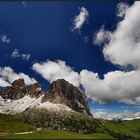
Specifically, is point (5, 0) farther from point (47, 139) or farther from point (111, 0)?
point (47, 139)

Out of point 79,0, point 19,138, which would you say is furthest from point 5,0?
point 19,138

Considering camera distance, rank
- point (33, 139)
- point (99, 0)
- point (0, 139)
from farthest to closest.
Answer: point (33, 139) → point (0, 139) → point (99, 0)

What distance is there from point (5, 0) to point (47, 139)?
18431 cm

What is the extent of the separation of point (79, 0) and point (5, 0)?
429 cm

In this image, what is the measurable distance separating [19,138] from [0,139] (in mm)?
16546

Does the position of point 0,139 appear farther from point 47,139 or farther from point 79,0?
point 79,0

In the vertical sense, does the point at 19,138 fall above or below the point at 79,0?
above

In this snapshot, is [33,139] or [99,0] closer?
Result: [99,0]

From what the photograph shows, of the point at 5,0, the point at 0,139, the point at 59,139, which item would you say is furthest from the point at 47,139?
the point at 5,0

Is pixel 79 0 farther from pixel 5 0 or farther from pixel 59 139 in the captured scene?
pixel 59 139

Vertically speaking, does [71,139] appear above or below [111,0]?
above

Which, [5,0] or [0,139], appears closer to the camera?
[5,0]

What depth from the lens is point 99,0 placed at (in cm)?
1644

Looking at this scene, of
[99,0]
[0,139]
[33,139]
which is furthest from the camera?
[33,139]
